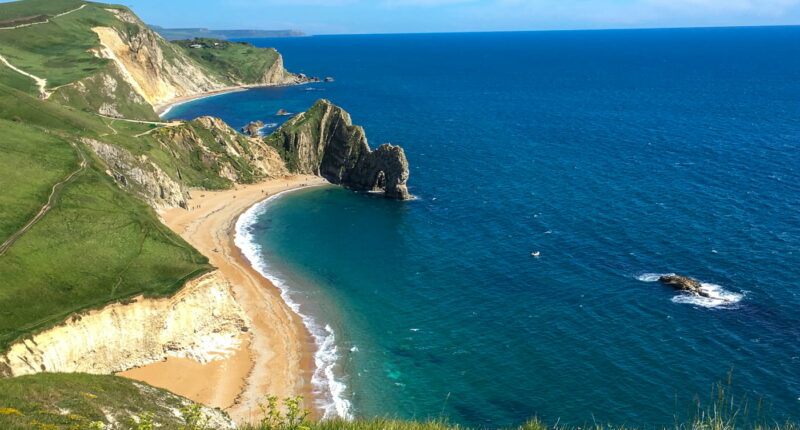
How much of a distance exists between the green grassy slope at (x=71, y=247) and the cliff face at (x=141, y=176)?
11.6 m

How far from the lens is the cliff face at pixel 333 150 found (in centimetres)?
13250

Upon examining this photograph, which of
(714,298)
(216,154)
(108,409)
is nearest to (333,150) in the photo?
(216,154)

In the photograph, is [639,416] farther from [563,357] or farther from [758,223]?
[758,223]

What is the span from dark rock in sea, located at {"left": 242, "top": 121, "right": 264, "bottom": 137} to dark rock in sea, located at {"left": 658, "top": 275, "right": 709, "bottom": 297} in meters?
129

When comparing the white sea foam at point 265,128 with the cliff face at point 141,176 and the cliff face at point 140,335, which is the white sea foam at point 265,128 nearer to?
the cliff face at point 141,176

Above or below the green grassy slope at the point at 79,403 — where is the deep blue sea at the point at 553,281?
below

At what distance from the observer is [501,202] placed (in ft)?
388

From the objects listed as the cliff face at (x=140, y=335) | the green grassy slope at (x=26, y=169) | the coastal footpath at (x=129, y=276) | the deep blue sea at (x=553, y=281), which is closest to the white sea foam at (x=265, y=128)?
the coastal footpath at (x=129, y=276)

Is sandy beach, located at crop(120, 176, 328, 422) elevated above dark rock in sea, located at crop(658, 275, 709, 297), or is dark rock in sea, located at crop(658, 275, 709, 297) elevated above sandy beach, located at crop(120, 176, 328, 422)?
dark rock in sea, located at crop(658, 275, 709, 297)

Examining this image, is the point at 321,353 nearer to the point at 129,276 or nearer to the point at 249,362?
the point at 249,362

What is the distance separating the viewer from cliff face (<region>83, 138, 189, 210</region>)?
106 m

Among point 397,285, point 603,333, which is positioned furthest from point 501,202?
point 603,333

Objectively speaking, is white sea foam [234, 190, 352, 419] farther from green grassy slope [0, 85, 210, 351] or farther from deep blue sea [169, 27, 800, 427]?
green grassy slope [0, 85, 210, 351]

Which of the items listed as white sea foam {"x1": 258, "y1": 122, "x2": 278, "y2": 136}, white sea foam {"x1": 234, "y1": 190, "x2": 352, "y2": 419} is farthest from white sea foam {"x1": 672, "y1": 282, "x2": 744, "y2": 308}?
white sea foam {"x1": 258, "y1": 122, "x2": 278, "y2": 136}
